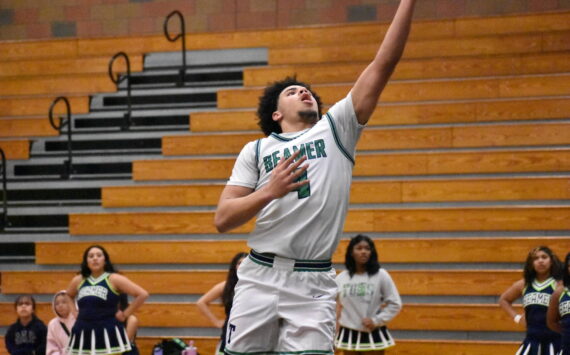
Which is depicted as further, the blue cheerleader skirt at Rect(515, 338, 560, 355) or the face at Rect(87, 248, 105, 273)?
the face at Rect(87, 248, 105, 273)

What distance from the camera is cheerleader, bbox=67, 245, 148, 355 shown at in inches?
284

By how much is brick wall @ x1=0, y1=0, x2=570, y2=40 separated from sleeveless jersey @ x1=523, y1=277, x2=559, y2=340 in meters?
4.92

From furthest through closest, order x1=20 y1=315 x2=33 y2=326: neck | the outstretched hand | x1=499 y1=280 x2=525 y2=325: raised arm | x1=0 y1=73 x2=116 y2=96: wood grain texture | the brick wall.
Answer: the brick wall < x1=0 y1=73 x2=116 y2=96: wood grain texture < x1=20 y1=315 x2=33 y2=326: neck < x1=499 y1=280 x2=525 y2=325: raised arm < the outstretched hand

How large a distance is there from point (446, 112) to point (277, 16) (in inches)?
120

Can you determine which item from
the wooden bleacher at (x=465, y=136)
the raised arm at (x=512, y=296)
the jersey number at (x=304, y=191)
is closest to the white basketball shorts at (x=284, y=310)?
the jersey number at (x=304, y=191)

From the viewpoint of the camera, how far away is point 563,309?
5906 mm

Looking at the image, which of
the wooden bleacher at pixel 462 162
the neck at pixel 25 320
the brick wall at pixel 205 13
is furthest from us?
the brick wall at pixel 205 13

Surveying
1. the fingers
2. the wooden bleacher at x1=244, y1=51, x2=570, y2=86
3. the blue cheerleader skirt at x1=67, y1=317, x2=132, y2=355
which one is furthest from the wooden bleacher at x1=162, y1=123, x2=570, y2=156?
the fingers

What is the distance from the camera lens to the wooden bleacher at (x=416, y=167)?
8.09 metres

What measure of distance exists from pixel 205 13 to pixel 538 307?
6.47 m

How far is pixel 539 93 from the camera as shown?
9.20m

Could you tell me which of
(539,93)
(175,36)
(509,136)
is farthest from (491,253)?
(175,36)

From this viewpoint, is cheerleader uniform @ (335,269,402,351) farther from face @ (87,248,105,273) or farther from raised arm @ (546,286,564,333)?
face @ (87,248,105,273)

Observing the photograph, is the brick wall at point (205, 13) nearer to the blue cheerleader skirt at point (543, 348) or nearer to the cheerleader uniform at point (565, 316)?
the blue cheerleader skirt at point (543, 348)
